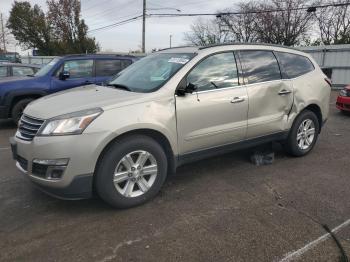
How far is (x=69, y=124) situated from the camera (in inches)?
128

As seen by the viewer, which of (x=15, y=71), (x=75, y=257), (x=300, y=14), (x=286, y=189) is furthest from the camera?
(x=300, y=14)

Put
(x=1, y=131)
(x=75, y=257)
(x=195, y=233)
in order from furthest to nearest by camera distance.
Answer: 1. (x=1, y=131)
2. (x=195, y=233)
3. (x=75, y=257)

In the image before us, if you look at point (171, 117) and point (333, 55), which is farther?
point (333, 55)

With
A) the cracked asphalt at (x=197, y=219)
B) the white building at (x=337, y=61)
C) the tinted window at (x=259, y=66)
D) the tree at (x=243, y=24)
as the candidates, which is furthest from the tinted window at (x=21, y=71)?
the tree at (x=243, y=24)

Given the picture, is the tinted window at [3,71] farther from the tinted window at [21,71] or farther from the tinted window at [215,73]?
the tinted window at [215,73]

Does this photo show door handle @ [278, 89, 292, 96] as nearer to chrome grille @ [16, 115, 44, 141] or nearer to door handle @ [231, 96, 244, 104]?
door handle @ [231, 96, 244, 104]

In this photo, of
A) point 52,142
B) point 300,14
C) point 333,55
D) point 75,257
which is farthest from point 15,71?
point 300,14

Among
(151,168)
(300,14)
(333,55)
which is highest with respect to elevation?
(300,14)

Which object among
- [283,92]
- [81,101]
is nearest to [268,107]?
[283,92]

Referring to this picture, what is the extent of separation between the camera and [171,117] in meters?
3.74

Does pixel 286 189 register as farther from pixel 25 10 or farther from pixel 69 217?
pixel 25 10

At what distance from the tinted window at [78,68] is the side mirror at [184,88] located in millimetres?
5047

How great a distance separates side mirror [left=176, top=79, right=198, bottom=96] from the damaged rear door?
3.12ft

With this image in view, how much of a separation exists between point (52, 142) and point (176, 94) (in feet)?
4.64
